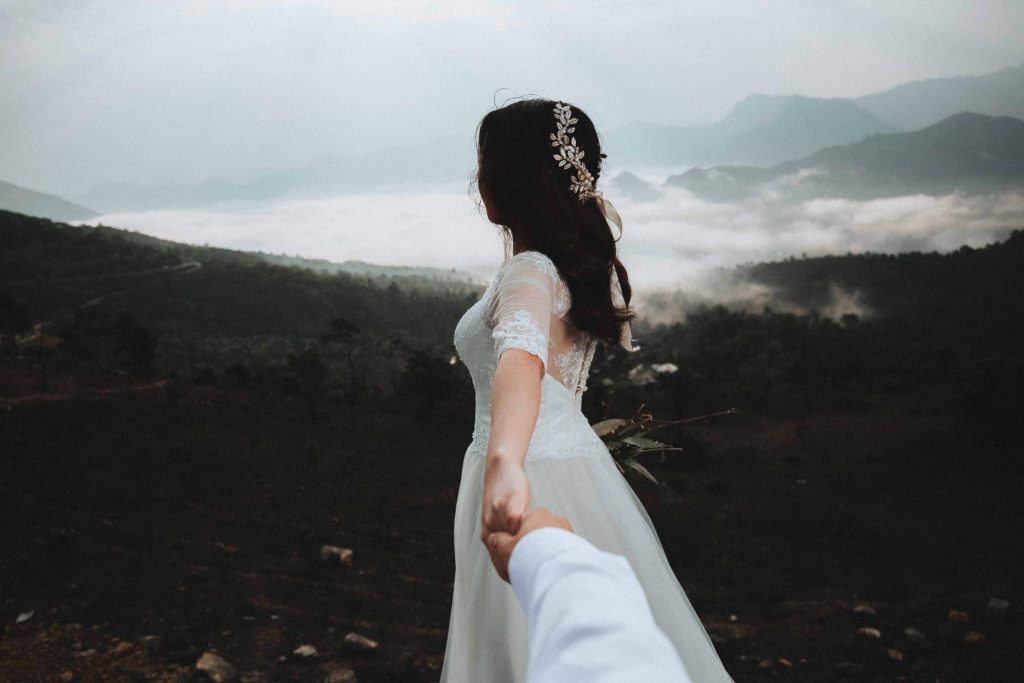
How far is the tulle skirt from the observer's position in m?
1.21

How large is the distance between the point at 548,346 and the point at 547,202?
0.26 meters

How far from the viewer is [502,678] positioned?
47.6 inches

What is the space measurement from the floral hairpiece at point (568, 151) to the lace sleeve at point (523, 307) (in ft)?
0.73

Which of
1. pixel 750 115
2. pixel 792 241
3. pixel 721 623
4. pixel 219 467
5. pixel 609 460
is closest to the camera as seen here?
pixel 609 460

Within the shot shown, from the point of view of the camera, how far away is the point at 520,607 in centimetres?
121

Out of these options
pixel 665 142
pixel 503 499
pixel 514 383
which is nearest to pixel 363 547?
pixel 514 383

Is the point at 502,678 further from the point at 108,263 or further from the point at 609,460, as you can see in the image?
the point at 108,263

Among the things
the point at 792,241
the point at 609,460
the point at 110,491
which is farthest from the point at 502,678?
the point at 792,241

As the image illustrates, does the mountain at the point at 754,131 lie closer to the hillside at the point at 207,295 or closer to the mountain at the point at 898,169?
the mountain at the point at 898,169

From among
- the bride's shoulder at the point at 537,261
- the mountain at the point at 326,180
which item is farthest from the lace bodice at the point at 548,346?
the mountain at the point at 326,180

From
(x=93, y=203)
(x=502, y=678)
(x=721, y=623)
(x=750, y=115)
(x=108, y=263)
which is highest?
(x=750, y=115)

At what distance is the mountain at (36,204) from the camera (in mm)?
7352

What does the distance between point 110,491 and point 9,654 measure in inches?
86.3

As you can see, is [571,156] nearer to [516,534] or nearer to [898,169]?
[516,534]
